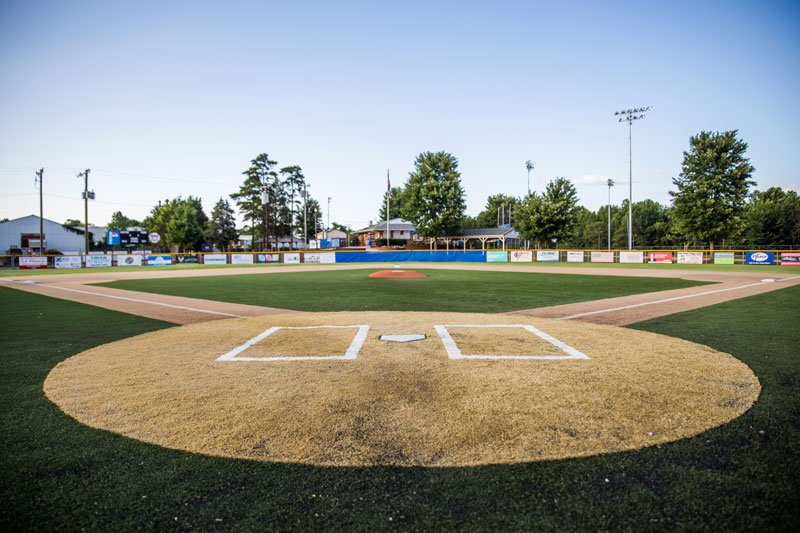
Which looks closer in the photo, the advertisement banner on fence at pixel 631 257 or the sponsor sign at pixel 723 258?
the sponsor sign at pixel 723 258

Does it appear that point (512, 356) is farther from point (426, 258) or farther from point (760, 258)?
point (426, 258)

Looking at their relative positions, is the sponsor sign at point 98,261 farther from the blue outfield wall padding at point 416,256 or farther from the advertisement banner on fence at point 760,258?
the advertisement banner on fence at point 760,258

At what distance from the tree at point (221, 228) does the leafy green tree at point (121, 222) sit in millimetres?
35043

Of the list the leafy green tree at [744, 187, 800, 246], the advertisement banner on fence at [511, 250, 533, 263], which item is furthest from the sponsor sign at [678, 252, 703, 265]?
the leafy green tree at [744, 187, 800, 246]

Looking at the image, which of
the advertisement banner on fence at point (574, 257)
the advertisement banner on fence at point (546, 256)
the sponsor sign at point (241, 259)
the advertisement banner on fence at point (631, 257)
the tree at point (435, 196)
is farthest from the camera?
the tree at point (435, 196)

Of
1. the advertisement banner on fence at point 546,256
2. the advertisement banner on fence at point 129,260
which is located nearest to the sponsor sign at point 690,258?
the advertisement banner on fence at point 546,256

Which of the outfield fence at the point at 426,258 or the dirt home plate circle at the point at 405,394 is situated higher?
the outfield fence at the point at 426,258

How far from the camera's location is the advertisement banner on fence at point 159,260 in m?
40.8

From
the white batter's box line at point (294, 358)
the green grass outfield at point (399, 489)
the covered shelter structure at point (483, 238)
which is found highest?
the covered shelter structure at point (483, 238)

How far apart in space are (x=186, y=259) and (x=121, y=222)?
90.2m

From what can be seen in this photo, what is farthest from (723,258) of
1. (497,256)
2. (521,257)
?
(497,256)

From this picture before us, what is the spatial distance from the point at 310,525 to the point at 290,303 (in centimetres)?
957

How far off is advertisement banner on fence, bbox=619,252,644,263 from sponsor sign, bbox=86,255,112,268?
4693 cm

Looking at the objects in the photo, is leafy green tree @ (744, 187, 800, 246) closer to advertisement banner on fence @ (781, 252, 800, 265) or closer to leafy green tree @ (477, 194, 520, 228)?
advertisement banner on fence @ (781, 252, 800, 265)
